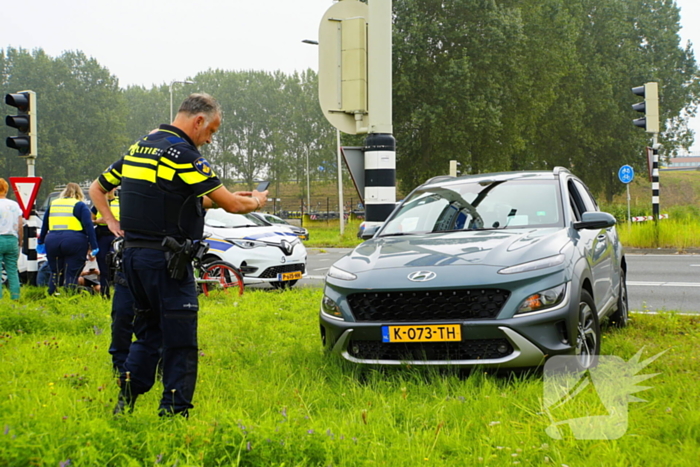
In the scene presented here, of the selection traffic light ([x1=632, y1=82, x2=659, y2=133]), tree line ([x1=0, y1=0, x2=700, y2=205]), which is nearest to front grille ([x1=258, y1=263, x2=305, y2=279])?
traffic light ([x1=632, y1=82, x2=659, y2=133])

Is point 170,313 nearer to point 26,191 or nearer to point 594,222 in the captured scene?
point 594,222

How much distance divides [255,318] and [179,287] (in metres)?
4.47

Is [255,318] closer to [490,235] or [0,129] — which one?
[490,235]

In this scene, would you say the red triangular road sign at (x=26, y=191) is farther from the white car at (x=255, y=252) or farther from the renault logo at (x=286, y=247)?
the renault logo at (x=286, y=247)

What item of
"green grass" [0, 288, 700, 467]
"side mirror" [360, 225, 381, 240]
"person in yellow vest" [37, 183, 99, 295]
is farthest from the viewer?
"person in yellow vest" [37, 183, 99, 295]

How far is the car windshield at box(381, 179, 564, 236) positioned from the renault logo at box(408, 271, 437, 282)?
4.00 ft

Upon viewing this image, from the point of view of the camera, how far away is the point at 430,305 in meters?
4.66

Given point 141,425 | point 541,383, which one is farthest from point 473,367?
point 141,425

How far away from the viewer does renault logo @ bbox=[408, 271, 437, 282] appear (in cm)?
469

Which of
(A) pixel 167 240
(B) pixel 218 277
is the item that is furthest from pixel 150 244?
(B) pixel 218 277

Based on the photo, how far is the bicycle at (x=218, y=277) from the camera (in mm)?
10580

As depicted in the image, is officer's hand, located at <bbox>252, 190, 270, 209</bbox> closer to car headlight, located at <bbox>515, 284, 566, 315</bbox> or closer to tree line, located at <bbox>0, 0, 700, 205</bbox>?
car headlight, located at <bbox>515, 284, 566, 315</bbox>

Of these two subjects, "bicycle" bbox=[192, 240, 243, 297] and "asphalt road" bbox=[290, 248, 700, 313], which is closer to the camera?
"asphalt road" bbox=[290, 248, 700, 313]

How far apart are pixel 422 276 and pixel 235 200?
1402mm
